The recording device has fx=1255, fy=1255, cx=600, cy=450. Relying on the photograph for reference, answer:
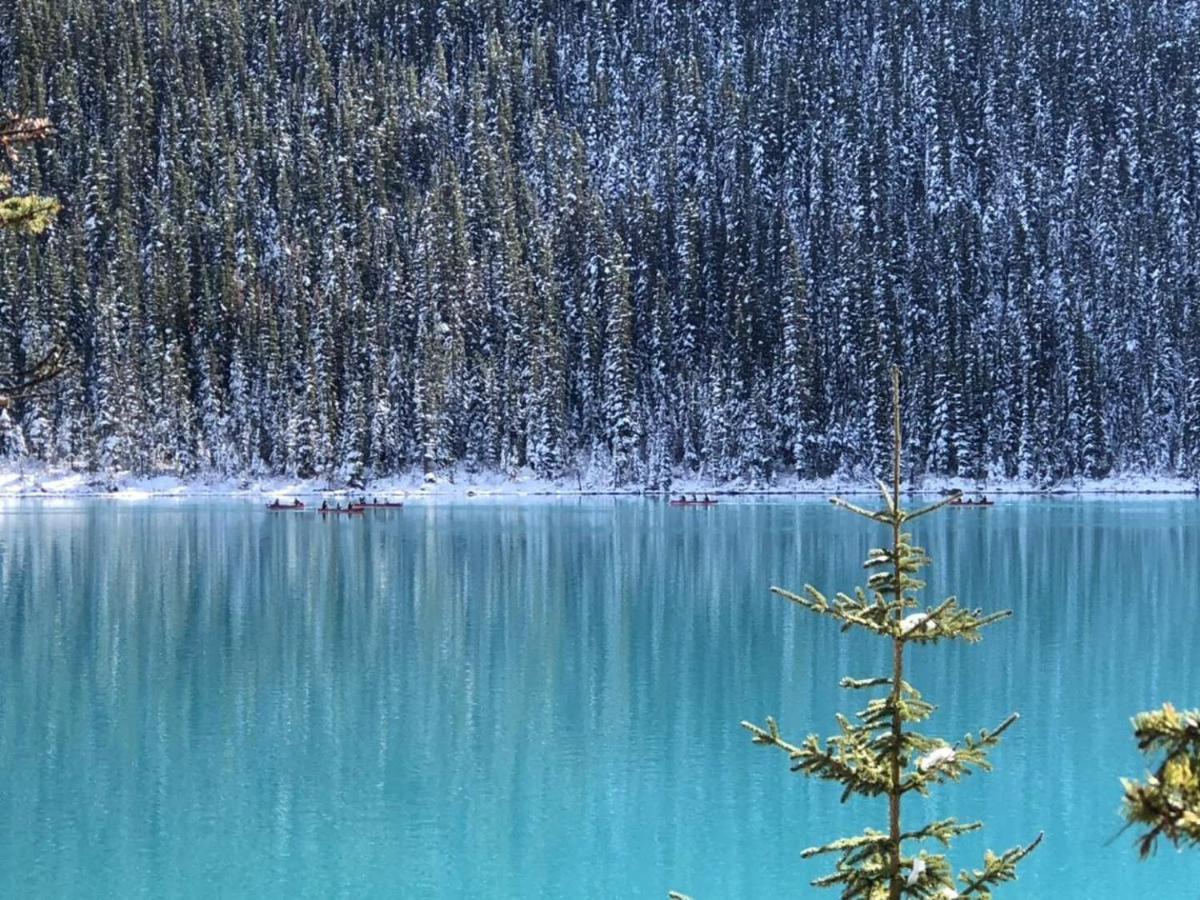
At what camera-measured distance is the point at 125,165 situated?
151125mm

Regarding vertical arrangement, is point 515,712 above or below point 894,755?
below

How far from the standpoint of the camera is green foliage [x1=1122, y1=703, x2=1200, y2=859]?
354 centimetres

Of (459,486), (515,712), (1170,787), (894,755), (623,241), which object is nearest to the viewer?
(1170,787)

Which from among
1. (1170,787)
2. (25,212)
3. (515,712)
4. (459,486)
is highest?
Answer: (25,212)

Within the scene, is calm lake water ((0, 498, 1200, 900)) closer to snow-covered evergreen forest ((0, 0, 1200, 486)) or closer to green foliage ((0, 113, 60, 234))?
green foliage ((0, 113, 60, 234))

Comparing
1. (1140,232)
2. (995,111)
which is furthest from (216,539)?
(995,111)

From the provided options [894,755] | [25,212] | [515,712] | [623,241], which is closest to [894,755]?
[894,755]

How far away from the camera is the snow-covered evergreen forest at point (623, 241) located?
11869 centimetres

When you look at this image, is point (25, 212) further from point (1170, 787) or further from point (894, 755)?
point (1170, 787)

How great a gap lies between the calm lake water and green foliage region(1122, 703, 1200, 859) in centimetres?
1609

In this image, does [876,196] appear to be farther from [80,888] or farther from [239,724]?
[80,888]

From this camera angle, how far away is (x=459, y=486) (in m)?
118

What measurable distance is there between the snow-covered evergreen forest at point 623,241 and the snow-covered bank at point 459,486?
1.55m

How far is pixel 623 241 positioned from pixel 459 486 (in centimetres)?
3852
